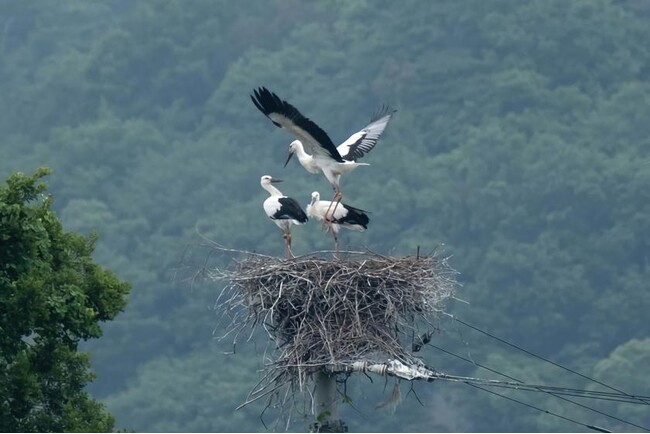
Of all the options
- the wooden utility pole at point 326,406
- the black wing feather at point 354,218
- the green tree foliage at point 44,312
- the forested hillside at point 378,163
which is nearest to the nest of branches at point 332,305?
the wooden utility pole at point 326,406

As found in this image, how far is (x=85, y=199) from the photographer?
65625 mm

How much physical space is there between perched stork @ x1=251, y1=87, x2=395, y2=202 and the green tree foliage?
89.5 inches

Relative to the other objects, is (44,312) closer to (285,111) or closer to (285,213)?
(285,111)

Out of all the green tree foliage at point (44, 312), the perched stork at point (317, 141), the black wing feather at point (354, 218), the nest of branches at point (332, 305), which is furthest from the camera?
the black wing feather at point (354, 218)

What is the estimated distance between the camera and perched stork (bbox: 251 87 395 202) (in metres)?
20.4

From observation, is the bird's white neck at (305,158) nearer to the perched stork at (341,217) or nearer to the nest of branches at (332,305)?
the perched stork at (341,217)

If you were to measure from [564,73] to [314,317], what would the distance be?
55178 mm

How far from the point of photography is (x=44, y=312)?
18.2m

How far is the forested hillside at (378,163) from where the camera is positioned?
172 ft

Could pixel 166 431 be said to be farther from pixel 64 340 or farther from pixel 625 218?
pixel 64 340

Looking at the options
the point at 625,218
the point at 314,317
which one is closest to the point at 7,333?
the point at 314,317

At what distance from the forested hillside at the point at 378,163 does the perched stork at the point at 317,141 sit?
79.9 feet

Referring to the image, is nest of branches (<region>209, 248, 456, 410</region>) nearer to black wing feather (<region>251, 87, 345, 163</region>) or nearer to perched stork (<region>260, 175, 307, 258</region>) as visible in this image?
black wing feather (<region>251, 87, 345, 163</region>)

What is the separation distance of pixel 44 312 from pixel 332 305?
242cm
